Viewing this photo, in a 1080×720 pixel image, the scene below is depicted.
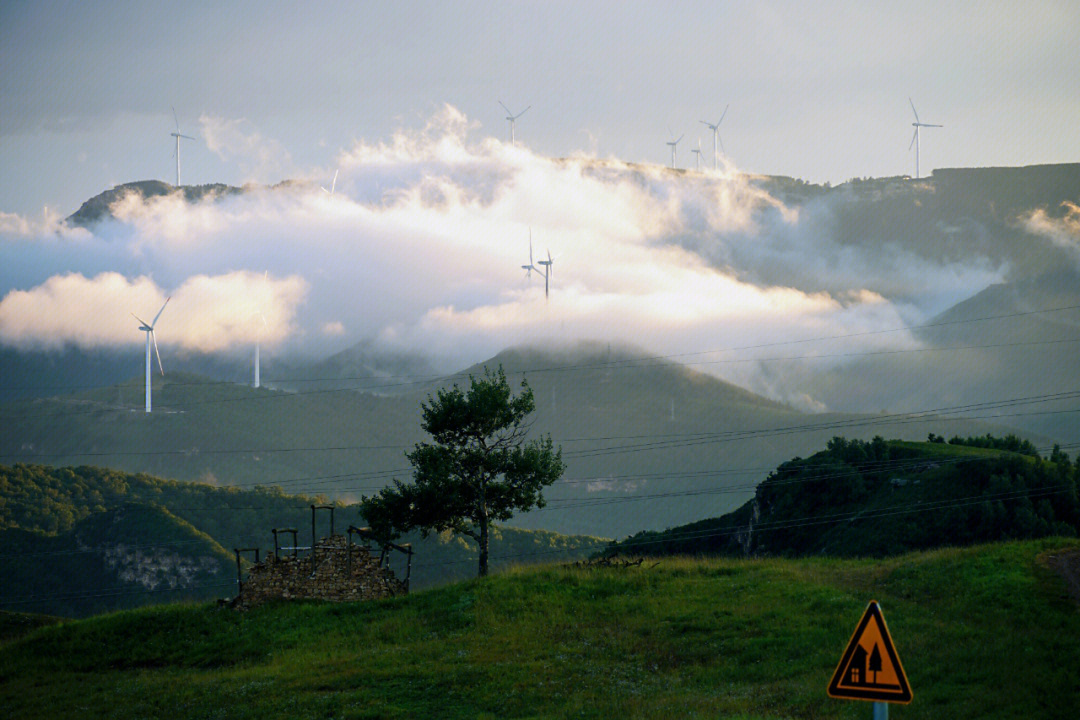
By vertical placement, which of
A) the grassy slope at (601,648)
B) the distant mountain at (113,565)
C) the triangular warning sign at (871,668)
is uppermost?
the triangular warning sign at (871,668)

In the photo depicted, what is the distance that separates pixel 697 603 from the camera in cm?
4622

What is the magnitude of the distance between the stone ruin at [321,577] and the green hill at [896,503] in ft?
107

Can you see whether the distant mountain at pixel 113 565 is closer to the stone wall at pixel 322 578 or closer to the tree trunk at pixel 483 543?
the stone wall at pixel 322 578

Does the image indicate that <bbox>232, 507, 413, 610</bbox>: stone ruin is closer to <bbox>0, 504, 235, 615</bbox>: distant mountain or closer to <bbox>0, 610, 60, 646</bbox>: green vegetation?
<bbox>0, 610, 60, 646</bbox>: green vegetation

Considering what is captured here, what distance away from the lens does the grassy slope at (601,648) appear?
1190 inches

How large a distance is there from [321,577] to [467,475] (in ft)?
35.3

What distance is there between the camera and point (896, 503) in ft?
244

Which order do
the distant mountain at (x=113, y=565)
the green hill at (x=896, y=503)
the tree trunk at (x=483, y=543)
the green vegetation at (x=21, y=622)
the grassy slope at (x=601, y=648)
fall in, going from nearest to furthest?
the grassy slope at (x=601, y=648), the tree trunk at (x=483, y=543), the green hill at (x=896, y=503), the green vegetation at (x=21, y=622), the distant mountain at (x=113, y=565)

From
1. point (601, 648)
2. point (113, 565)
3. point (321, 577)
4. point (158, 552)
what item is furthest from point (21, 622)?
point (601, 648)

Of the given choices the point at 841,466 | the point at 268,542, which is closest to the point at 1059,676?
the point at 841,466

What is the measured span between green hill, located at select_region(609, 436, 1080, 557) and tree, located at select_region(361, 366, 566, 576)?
76.8 feet

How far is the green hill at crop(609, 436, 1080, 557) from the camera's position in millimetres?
67312

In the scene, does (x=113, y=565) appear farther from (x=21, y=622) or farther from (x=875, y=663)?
(x=875, y=663)

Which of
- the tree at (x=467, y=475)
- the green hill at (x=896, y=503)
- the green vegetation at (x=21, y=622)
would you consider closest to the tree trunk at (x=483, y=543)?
the tree at (x=467, y=475)
